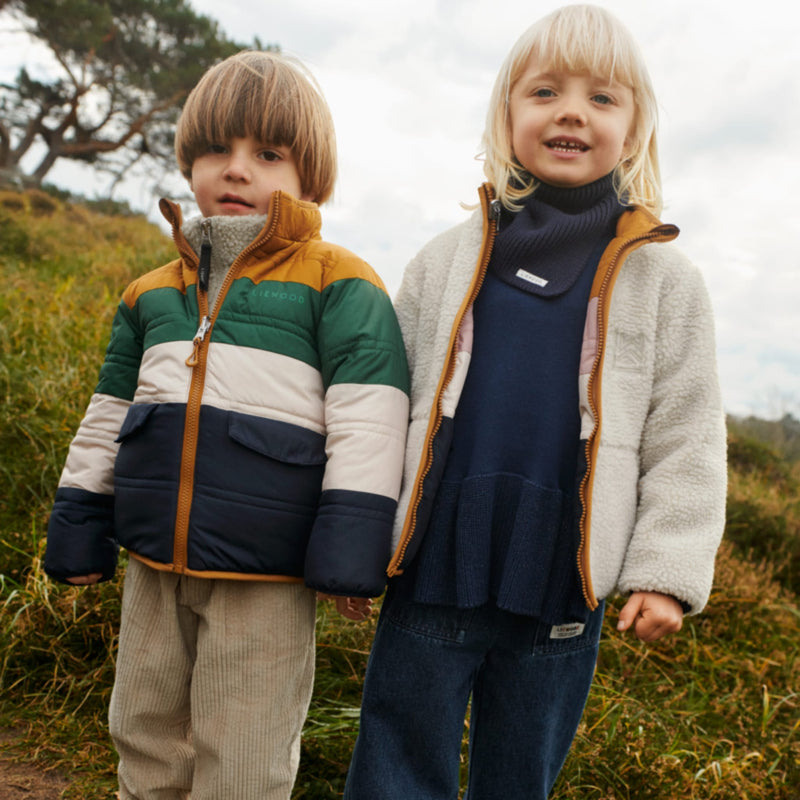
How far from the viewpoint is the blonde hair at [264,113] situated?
1647 mm

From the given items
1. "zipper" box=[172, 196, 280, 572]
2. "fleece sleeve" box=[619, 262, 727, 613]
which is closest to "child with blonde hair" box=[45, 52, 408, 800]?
"zipper" box=[172, 196, 280, 572]

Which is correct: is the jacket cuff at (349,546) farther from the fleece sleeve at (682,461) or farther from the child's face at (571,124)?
the child's face at (571,124)

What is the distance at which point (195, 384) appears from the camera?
1541 millimetres

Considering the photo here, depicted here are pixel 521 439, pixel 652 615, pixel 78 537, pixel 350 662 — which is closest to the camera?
pixel 652 615

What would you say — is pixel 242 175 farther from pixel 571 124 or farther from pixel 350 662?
pixel 350 662

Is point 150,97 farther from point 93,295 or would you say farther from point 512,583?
point 512,583

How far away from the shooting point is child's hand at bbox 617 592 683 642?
4.51 ft

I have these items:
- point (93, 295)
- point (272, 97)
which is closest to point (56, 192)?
point (93, 295)

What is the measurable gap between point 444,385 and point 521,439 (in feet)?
0.63

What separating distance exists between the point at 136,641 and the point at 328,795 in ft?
2.77

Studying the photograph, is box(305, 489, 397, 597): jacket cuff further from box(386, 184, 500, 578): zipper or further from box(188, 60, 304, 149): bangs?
box(188, 60, 304, 149): bangs

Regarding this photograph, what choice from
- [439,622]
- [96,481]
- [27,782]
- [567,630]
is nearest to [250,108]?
[96,481]

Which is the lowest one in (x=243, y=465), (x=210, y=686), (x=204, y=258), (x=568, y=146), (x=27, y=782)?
(x=27, y=782)

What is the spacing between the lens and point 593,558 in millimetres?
1419
